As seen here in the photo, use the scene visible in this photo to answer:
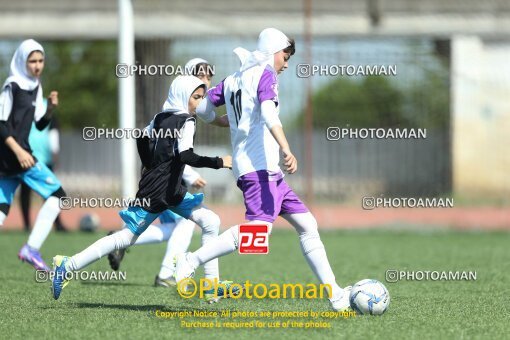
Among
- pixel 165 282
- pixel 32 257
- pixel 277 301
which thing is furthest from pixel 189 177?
pixel 32 257

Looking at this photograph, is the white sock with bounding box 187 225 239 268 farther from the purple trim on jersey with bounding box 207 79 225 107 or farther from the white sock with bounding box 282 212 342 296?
the purple trim on jersey with bounding box 207 79 225 107

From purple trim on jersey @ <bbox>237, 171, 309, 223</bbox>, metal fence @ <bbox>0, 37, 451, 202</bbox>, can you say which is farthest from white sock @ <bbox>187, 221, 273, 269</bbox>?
metal fence @ <bbox>0, 37, 451, 202</bbox>

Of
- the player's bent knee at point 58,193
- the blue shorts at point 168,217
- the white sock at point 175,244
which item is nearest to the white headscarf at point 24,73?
the player's bent knee at point 58,193

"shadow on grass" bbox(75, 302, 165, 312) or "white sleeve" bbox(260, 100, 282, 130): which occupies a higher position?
"white sleeve" bbox(260, 100, 282, 130)

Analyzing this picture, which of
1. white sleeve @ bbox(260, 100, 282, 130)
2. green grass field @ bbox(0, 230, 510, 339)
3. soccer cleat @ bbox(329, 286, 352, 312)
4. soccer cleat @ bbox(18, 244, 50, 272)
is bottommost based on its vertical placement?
green grass field @ bbox(0, 230, 510, 339)

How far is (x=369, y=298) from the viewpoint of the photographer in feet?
22.1

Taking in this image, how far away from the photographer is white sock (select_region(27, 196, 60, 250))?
30.6 feet

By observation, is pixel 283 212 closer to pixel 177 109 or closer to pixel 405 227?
pixel 177 109

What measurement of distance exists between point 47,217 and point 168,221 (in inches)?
49.5

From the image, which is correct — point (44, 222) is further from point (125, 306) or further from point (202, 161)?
point (202, 161)

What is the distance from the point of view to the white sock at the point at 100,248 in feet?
23.5

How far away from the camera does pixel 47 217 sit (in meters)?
9.38

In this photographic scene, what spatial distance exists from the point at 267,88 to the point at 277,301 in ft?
6.25

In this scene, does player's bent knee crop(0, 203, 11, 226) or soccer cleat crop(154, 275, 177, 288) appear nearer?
soccer cleat crop(154, 275, 177, 288)
